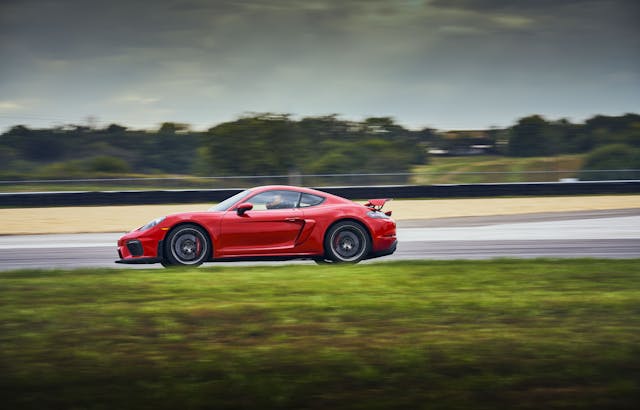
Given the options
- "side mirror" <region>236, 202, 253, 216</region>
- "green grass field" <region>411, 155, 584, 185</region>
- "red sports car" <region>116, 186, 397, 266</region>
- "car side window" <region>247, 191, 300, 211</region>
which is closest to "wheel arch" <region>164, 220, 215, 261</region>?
"red sports car" <region>116, 186, 397, 266</region>

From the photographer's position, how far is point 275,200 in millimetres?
10695

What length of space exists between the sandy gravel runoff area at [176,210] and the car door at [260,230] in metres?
8.76

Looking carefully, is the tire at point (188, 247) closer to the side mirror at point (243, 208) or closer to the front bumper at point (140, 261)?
the front bumper at point (140, 261)

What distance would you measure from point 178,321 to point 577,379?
326 cm

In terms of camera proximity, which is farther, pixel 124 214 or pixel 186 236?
pixel 124 214

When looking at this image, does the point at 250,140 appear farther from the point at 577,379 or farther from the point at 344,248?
the point at 577,379

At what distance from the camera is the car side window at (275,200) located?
10.6m

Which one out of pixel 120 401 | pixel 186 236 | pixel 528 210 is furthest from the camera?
pixel 528 210

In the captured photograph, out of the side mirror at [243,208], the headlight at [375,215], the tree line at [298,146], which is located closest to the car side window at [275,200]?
the side mirror at [243,208]

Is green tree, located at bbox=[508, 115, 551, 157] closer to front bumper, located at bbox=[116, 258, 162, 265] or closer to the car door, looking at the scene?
the car door

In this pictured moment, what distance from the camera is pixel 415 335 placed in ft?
19.3

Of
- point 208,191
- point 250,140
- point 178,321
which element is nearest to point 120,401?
point 178,321

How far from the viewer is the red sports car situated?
10375 mm

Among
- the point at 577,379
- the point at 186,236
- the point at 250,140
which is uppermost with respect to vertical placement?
the point at 250,140
